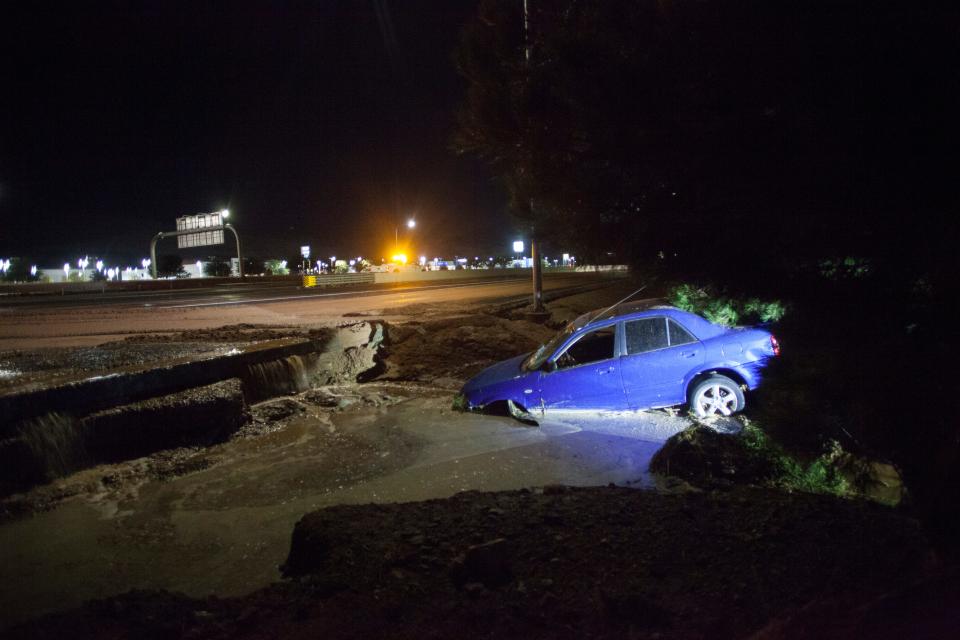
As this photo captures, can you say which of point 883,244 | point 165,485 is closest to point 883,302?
point 883,244

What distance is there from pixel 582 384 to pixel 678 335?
50.7 inches

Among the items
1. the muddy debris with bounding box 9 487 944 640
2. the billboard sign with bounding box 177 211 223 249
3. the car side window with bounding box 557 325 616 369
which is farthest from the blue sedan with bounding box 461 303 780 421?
the billboard sign with bounding box 177 211 223 249

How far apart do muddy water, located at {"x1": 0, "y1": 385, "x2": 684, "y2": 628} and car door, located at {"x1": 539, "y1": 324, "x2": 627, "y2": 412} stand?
0.33 m

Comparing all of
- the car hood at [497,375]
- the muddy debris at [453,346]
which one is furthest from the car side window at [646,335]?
the muddy debris at [453,346]

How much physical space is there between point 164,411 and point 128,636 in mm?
4764

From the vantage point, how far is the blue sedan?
6754mm

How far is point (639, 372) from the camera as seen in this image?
710 centimetres

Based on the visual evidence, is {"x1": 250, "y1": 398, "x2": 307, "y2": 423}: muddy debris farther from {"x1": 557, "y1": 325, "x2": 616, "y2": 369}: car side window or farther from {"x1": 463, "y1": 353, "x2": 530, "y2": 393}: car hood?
{"x1": 557, "y1": 325, "x2": 616, "y2": 369}: car side window

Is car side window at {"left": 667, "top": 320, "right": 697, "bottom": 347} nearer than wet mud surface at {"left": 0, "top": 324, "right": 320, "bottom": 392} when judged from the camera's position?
Yes

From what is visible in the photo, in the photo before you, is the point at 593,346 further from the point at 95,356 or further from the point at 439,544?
the point at 95,356

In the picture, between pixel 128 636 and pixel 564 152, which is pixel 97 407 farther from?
pixel 564 152

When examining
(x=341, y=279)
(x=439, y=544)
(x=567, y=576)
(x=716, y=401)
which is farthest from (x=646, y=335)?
(x=341, y=279)

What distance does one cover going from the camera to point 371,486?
5574 millimetres

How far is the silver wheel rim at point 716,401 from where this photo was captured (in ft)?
22.1
